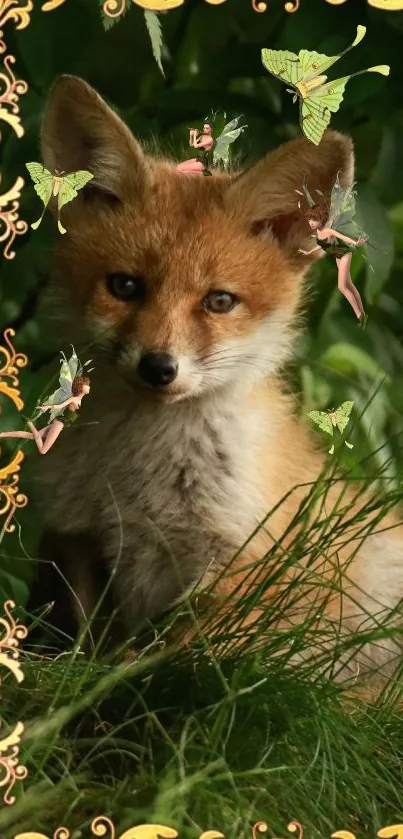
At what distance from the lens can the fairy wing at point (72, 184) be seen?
1.92 m

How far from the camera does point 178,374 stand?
6.08 ft

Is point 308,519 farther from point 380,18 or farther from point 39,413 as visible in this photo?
point 380,18

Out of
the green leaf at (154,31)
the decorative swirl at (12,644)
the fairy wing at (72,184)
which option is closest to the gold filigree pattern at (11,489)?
the decorative swirl at (12,644)

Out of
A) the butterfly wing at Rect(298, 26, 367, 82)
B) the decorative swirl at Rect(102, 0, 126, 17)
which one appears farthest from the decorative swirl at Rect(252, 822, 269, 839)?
the decorative swirl at Rect(102, 0, 126, 17)

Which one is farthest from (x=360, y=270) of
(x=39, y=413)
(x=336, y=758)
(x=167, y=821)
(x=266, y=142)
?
(x=167, y=821)

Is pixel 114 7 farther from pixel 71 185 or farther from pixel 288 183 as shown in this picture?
pixel 288 183

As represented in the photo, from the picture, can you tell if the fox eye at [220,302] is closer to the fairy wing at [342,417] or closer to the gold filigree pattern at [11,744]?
the fairy wing at [342,417]

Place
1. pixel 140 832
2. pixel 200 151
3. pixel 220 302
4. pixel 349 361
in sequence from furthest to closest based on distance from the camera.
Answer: pixel 349 361, pixel 200 151, pixel 220 302, pixel 140 832

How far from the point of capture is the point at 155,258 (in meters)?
1.89

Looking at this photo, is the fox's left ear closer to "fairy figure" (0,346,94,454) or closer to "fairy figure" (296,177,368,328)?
"fairy figure" (296,177,368,328)

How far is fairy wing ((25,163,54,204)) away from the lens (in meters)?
1.94

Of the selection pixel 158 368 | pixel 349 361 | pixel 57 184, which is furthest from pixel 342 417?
pixel 57 184

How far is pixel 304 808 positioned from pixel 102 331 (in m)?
0.79

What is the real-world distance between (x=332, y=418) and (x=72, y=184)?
0.60 m
